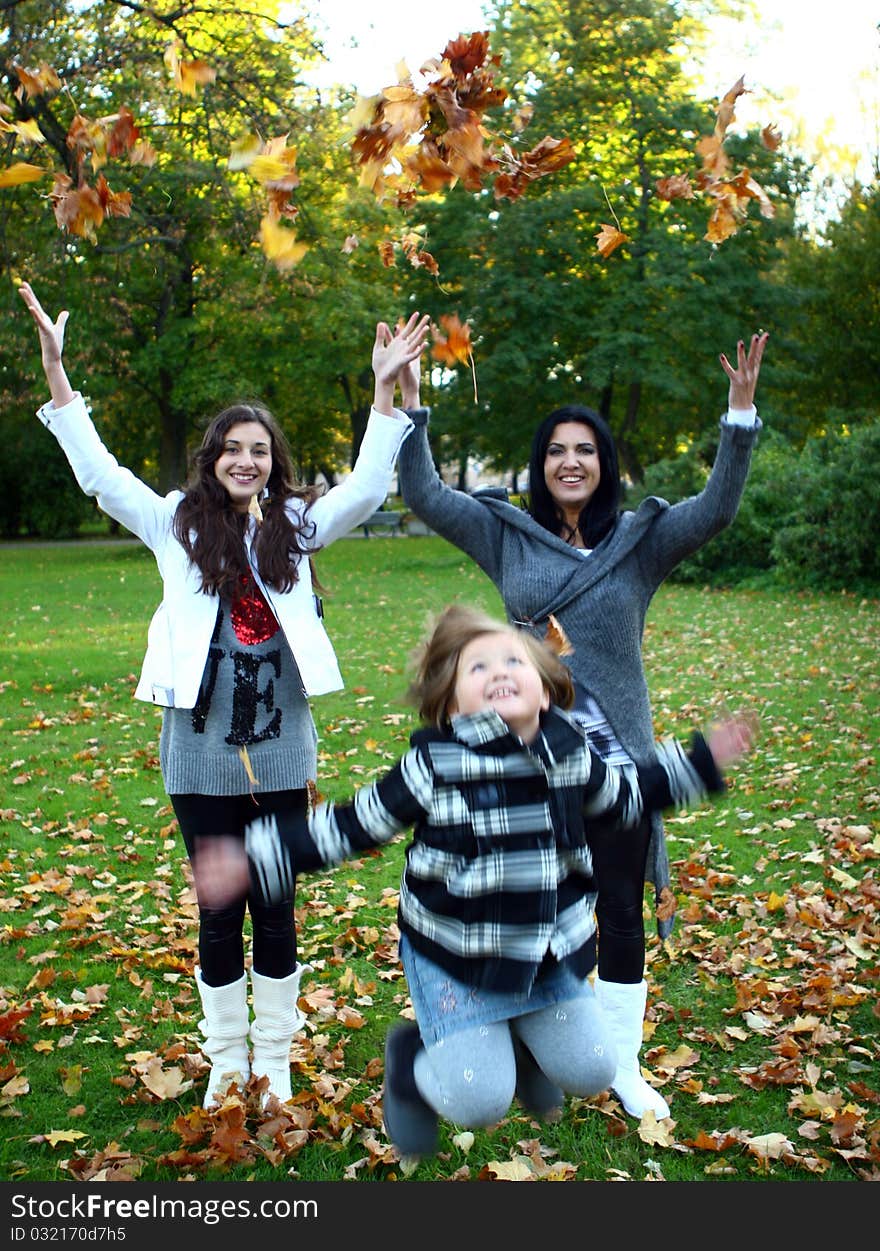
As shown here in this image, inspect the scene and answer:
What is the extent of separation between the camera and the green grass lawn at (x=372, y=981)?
158 inches

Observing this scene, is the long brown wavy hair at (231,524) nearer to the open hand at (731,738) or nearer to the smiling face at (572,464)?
the smiling face at (572,464)

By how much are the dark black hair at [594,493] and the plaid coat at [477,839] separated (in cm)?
125

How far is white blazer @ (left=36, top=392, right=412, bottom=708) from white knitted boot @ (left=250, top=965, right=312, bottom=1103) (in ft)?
3.53

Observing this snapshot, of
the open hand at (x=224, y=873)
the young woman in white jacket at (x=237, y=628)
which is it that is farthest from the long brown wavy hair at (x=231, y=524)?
the open hand at (x=224, y=873)

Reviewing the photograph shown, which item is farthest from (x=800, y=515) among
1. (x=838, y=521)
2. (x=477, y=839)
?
(x=477, y=839)

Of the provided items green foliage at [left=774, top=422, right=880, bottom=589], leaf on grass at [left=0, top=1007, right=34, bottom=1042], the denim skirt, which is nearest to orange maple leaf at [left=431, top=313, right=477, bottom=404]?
the denim skirt

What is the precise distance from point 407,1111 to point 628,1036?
1293mm

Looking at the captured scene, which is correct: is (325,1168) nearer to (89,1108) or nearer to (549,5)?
(89,1108)

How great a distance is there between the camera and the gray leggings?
3.13m

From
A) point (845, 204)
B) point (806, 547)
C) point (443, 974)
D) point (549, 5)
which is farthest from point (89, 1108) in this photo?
point (845, 204)

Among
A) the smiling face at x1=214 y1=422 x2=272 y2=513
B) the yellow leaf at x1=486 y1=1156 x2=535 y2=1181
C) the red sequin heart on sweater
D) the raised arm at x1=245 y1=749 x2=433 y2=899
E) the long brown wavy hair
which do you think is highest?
the smiling face at x1=214 y1=422 x2=272 y2=513

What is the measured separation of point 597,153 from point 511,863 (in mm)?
34676

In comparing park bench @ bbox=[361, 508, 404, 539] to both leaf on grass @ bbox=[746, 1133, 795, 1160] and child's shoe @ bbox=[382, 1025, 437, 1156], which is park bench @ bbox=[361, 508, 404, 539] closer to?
leaf on grass @ bbox=[746, 1133, 795, 1160]

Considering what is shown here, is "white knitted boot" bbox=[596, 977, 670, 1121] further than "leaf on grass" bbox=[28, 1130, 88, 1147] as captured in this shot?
Yes
